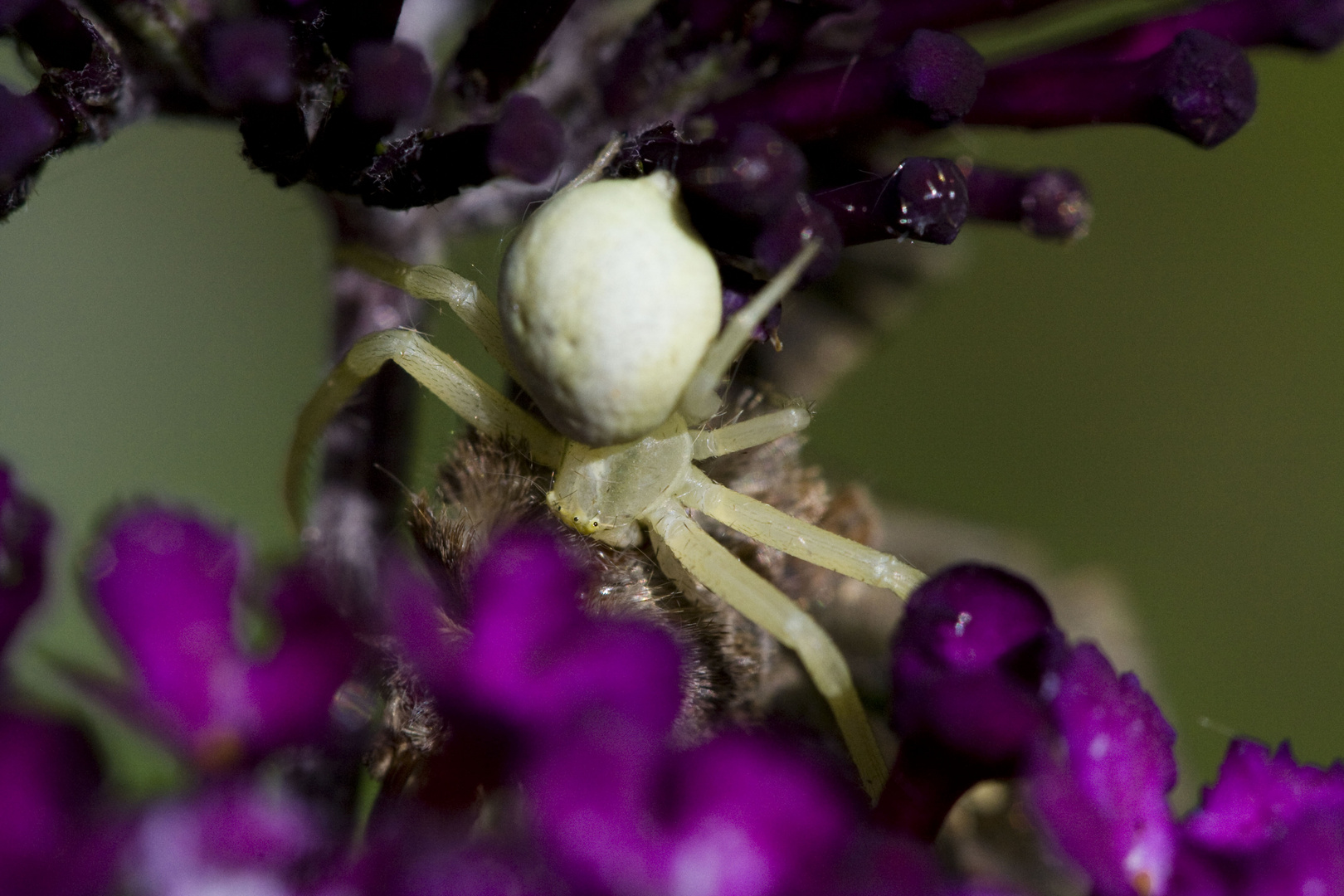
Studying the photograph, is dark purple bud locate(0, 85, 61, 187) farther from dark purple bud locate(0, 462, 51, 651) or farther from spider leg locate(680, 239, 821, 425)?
spider leg locate(680, 239, 821, 425)

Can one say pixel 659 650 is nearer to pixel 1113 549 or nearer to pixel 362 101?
pixel 362 101

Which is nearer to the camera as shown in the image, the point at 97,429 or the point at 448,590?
the point at 448,590

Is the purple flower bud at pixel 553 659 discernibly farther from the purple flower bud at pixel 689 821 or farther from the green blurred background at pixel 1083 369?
the green blurred background at pixel 1083 369

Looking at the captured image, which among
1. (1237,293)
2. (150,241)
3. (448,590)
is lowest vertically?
(1237,293)

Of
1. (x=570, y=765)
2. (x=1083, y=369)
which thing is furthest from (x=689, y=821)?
(x=1083, y=369)

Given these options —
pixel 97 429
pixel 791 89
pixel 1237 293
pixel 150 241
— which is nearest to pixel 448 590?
pixel 791 89
